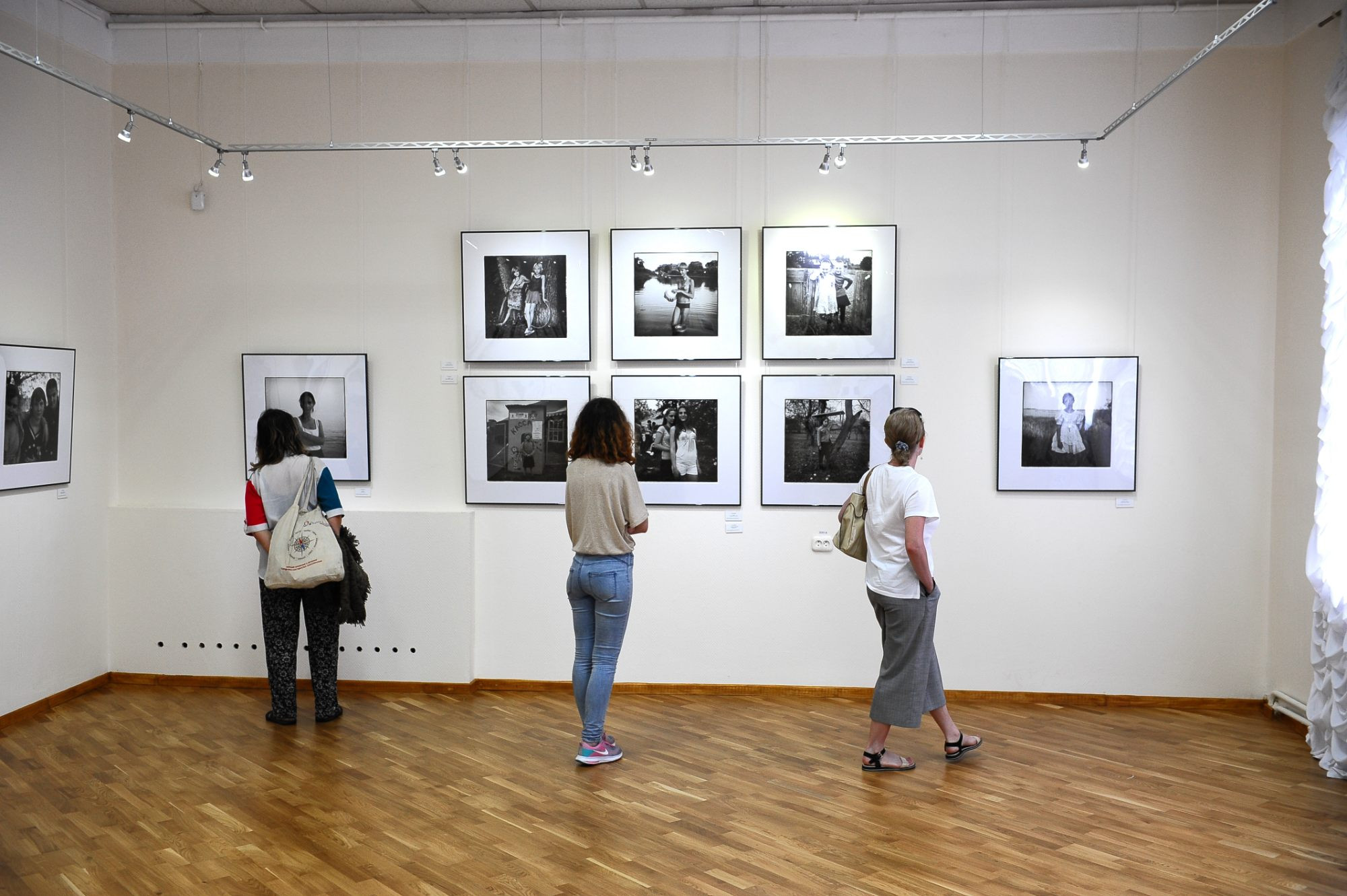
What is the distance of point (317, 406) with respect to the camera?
287 inches

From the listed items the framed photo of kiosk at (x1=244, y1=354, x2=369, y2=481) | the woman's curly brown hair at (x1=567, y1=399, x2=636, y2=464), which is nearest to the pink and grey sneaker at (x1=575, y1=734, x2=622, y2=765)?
the woman's curly brown hair at (x1=567, y1=399, x2=636, y2=464)

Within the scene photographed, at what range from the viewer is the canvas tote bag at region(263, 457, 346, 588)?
596 centimetres

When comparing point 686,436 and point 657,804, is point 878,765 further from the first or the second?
point 686,436

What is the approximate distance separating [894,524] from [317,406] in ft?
14.7

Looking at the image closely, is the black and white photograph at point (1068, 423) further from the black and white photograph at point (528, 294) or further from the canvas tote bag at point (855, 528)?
the black and white photograph at point (528, 294)

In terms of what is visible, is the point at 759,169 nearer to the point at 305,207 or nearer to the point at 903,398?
the point at 903,398

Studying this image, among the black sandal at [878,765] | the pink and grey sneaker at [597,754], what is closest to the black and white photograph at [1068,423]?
the black sandal at [878,765]

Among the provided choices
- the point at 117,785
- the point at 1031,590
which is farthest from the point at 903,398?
the point at 117,785

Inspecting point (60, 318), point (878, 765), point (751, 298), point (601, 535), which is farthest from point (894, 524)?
point (60, 318)

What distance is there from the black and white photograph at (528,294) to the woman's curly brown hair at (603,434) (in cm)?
190

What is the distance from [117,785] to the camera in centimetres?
520

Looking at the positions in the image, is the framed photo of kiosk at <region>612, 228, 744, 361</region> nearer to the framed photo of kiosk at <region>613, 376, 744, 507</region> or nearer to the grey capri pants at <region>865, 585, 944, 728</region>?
the framed photo of kiosk at <region>613, 376, 744, 507</region>

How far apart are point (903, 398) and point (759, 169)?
6.49 ft

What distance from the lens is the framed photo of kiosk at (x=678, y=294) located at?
7.01 metres
